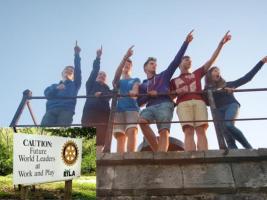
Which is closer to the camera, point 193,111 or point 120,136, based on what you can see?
point 193,111

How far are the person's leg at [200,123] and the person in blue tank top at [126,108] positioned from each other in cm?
92

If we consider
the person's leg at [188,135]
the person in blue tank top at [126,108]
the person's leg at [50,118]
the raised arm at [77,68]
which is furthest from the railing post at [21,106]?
the person's leg at [188,135]

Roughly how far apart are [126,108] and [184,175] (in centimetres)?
172

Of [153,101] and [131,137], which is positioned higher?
[153,101]

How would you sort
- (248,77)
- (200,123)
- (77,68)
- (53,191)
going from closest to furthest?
(200,123) < (248,77) < (77,68) < (53,191)

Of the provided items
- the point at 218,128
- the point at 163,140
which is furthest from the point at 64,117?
the point at 218,128

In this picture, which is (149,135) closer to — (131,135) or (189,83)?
(131,135)

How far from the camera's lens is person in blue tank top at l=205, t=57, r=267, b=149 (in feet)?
18.4

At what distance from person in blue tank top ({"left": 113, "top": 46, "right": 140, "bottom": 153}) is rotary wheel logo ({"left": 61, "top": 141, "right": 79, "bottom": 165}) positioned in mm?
835

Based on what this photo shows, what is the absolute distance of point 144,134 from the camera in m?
5.32

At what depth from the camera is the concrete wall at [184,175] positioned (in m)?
4.36

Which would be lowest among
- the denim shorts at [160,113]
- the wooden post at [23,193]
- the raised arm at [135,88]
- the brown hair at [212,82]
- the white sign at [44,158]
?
the wooden post at [23,193]

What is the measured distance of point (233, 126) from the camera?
572 centimetres

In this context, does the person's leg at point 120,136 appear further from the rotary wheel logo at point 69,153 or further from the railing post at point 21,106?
the railing post at point 21,106
